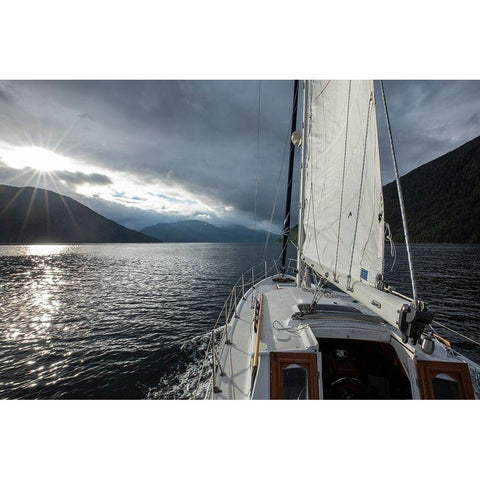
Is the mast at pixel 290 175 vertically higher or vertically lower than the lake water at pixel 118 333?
higher

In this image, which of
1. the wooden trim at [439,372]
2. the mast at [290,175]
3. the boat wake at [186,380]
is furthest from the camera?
the mast at [290,175]

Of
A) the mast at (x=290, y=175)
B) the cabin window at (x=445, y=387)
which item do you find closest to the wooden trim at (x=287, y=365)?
the cabin window at (x=445, y=387)

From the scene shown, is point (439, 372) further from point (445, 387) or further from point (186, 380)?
point (186, 380)

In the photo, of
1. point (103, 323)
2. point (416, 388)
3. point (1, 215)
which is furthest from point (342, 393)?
point (1, 215)

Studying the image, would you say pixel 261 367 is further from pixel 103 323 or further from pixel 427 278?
pixel 427 278

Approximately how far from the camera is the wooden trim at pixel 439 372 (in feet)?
Result: 12.1

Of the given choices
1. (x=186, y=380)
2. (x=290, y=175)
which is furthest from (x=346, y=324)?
(x=290, y=175)

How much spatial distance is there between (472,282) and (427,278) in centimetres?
410

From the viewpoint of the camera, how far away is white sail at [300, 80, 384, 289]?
4.52m

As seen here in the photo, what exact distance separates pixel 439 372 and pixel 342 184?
447 cm

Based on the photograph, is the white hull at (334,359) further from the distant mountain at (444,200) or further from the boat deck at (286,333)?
the distant mountain at (444,200)

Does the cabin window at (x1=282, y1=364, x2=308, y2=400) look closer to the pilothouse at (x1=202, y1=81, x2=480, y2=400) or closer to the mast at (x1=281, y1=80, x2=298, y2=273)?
the pilothouse at (x1=202, y1=81, x2=480, y2=400)

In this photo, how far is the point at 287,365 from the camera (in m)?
3.93

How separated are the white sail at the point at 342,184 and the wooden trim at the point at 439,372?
5.57ft
